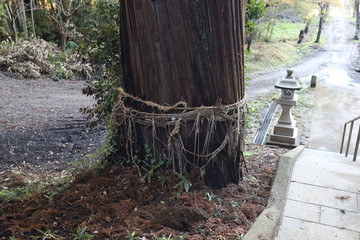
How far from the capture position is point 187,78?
8.57ft

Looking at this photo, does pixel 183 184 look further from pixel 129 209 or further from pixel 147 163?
pixel 129 209

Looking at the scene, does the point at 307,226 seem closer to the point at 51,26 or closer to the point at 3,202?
the point at 3,202

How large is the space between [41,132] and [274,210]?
16.7 feet

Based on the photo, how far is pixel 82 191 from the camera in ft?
8.77

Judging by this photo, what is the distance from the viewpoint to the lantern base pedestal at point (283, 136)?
322 inches

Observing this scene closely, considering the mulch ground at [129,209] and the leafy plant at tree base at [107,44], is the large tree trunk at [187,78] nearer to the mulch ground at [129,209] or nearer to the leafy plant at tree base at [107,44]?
the mulch ground at [129,209]

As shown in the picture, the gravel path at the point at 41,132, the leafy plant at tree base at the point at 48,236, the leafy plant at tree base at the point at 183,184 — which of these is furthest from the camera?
the gravel path at the point at 41,132

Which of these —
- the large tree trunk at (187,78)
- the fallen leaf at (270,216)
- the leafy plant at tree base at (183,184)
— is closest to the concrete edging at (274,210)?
the fallen leaf at (270,216)

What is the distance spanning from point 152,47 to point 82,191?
1.22m

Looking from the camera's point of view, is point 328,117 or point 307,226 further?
point 328,117

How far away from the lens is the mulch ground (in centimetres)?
220

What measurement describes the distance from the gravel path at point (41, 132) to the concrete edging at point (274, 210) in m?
2.08

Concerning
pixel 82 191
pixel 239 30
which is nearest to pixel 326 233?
pixel 239 30

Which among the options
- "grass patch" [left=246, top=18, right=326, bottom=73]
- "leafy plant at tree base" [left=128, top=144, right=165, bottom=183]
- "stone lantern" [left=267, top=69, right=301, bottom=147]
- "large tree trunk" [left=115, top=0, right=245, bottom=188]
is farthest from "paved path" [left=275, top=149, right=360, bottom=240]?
"grass patch" [left=246, top=18, right=326, bottom=73]
